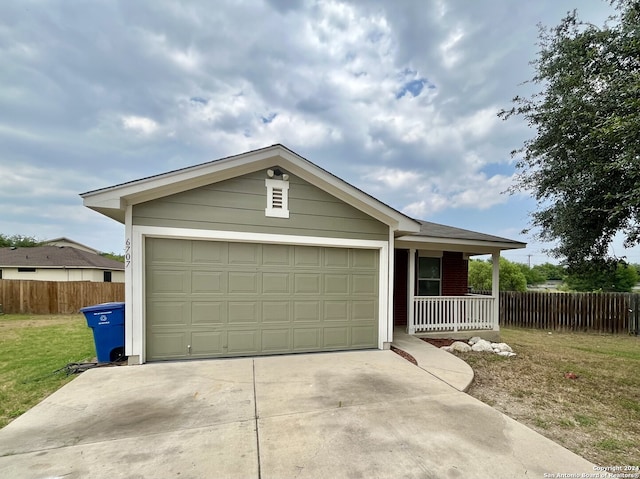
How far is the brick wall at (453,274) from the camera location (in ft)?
31.9

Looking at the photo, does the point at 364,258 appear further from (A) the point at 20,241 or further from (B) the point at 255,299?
(A) the point at 20,241

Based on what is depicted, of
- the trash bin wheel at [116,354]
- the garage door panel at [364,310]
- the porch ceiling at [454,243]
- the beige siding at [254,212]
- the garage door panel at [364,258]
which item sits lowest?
the trash bin wheel at [116,354]

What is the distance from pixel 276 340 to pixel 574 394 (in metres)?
5.14

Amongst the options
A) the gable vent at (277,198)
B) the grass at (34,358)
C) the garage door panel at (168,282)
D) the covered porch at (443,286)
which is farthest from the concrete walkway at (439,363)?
the grass at (34,358)

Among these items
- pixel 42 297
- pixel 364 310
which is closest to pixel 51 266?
pixel 42 297

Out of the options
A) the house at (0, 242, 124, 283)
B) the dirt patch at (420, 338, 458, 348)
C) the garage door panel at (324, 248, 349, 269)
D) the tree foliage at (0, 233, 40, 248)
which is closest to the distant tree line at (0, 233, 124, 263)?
the tree foliage at (0, 233, 40, 248)

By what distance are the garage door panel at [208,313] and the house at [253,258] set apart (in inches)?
0.7

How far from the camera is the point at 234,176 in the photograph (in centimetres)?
560

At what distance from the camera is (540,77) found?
23.0 ft

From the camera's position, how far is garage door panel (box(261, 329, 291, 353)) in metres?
5.71

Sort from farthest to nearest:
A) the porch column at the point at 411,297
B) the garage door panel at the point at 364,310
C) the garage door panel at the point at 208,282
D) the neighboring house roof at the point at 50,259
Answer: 1. the neighboring house roof at the point at 50,259
2. the porch column at the point at 411,297
3. the garage door panel at the point at 364,310
4. the garage door panel at the point at 208,282

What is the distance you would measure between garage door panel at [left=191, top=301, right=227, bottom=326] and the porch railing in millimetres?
5230

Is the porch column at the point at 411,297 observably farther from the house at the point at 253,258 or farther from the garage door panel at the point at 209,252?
the garage door panel at the point at 209,252

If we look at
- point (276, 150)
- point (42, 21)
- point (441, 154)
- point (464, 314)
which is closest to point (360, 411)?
point (276, 150)
